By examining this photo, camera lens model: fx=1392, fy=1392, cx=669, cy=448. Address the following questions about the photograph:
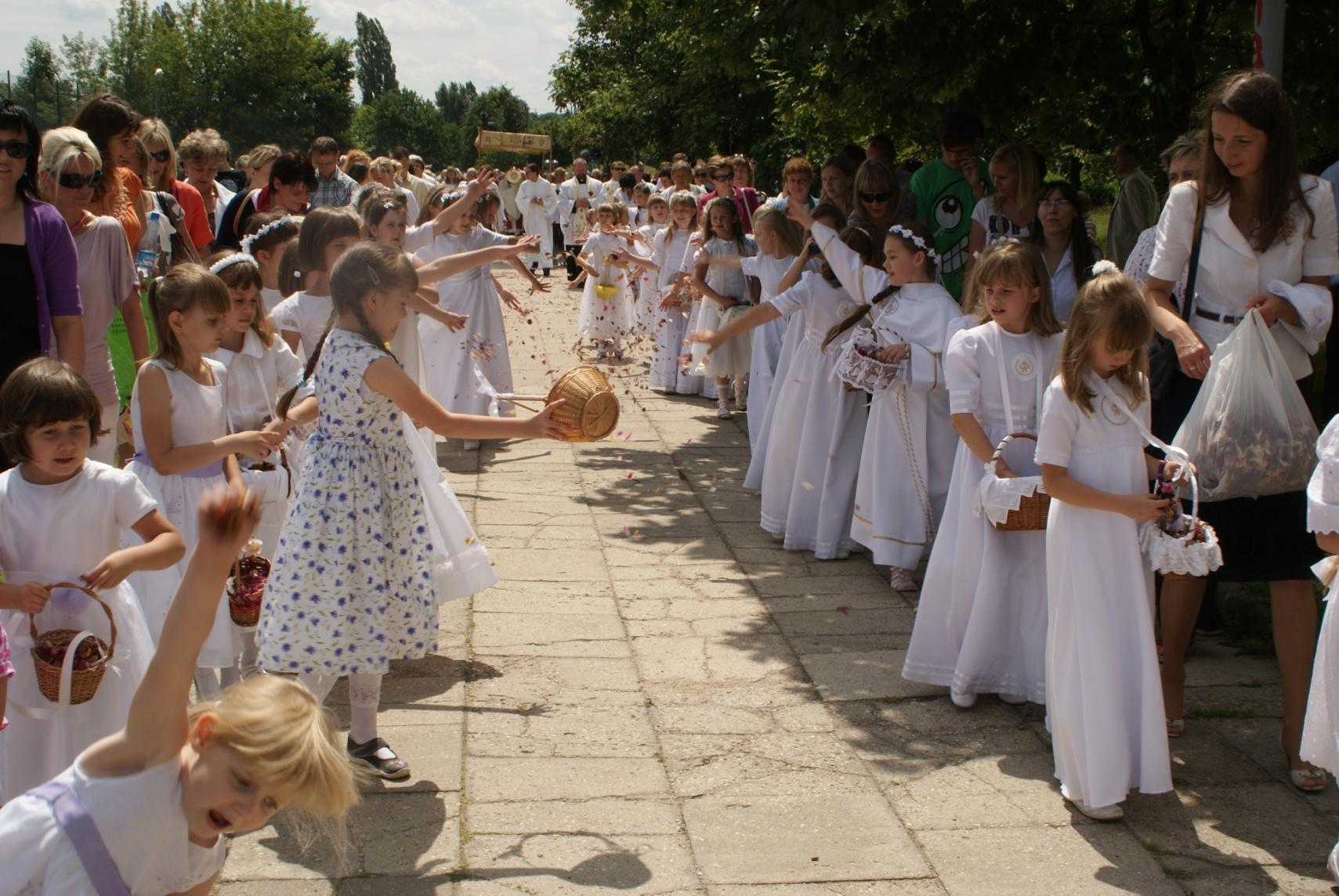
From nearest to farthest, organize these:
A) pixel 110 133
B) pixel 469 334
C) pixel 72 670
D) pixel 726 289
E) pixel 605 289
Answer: pixel 72 670 → pixel 110 133 → pixel 469 334 → pixel 726 289 → pixel 605 289

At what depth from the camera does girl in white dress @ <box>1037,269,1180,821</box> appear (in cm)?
457

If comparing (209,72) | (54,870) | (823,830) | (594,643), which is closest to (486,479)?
(594,643)

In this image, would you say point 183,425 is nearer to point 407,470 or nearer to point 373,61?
point 407,470

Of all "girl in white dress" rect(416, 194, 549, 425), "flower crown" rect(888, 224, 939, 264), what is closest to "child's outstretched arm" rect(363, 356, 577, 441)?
"flower crown" rect(888, 224, 939, 264)

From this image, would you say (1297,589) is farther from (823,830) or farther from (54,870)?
(54,870)

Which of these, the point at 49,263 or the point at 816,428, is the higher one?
the point at 49,263

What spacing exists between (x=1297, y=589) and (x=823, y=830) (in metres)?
1.89

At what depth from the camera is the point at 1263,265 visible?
196 inches

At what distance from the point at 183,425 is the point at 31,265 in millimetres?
1019

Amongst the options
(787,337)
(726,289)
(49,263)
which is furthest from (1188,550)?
(726,289)

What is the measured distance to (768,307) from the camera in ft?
26.0

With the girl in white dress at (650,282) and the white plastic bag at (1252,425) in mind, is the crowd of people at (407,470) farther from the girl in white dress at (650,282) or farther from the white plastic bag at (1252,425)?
the girl in white dress at (650,282)

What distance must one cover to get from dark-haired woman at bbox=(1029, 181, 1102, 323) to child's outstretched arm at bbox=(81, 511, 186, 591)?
435 cm

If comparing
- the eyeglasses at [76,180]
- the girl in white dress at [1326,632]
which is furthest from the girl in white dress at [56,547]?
the girl in white dress at [1326,632]
